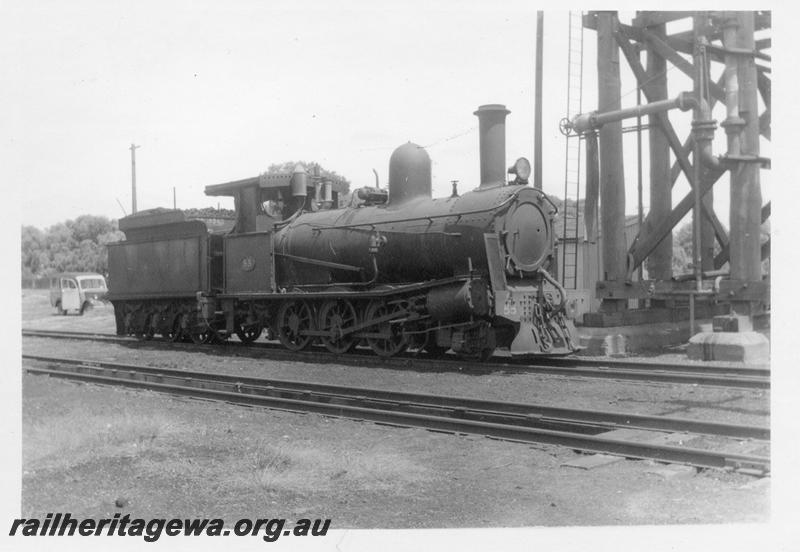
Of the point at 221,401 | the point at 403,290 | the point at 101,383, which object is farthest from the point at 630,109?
the point at 101,383

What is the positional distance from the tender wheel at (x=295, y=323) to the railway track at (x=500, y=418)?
3335 mm

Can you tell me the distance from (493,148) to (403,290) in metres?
2.73

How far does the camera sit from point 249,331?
57.5ft

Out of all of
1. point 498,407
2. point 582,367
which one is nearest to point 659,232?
point 582,367

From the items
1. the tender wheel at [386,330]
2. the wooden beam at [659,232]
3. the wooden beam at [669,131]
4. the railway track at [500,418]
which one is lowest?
the railway track at [500,418]

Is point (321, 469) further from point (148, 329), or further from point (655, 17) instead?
point (148, 329)

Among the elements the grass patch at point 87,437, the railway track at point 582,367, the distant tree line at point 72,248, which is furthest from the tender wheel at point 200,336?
the distant tree line at point 72,248

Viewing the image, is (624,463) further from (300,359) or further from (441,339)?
(300,359)

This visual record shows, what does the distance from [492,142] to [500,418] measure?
583cm

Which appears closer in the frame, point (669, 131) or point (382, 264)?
point (382, 264)

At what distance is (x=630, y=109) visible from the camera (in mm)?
14055

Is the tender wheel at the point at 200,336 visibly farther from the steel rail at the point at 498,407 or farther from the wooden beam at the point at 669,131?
the wooden beam at the point at 669,131

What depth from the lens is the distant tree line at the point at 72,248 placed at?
127ft

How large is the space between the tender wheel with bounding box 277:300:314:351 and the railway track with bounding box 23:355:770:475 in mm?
3335
